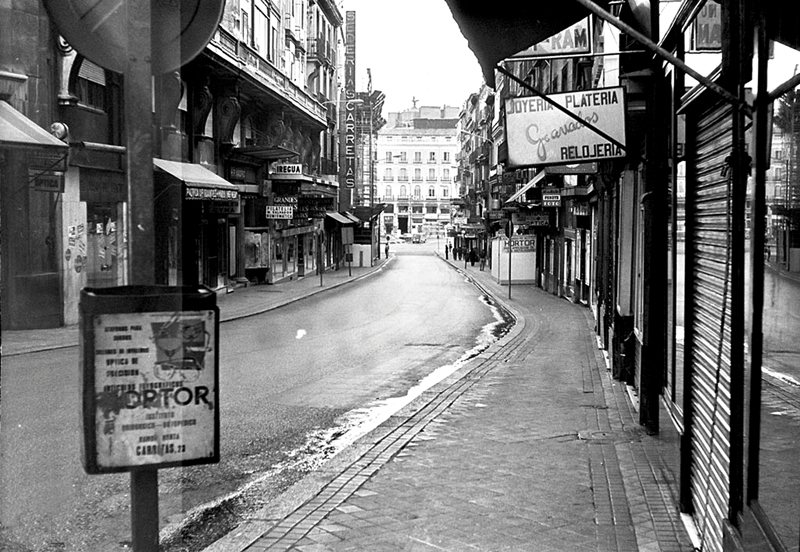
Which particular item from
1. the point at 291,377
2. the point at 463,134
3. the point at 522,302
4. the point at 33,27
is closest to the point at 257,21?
the point at 522,302

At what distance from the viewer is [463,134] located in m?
110

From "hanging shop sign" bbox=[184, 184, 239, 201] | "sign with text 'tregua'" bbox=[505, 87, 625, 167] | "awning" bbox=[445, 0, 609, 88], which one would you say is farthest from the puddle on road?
"hanging shop sign" bbox=[184, 184, 239, 201]

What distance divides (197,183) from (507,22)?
1865 centimetres

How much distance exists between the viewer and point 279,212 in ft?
120

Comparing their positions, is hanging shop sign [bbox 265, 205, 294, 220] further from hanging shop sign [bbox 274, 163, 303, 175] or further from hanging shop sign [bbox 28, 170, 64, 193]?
hanging shop sign [bbox 28, 170, 64, 193]

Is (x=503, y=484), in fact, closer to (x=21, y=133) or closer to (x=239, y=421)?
(x=239, y=421)

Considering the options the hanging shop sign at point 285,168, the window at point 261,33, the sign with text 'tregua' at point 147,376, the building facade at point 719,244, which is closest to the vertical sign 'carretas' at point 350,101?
the window at point 261,33

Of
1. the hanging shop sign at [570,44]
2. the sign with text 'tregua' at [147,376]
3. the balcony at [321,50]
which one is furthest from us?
the balcony at [321,50]

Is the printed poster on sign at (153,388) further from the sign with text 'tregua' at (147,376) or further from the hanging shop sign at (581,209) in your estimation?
the hanging shop sign at (581,209)

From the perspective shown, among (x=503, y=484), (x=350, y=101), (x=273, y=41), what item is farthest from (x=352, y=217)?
(x=503, y=484)

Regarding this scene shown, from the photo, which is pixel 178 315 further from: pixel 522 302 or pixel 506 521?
pixel 522 302

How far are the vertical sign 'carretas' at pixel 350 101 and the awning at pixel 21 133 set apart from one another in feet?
156

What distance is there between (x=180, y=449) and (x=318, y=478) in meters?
4.06

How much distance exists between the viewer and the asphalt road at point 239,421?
21.2 ft
